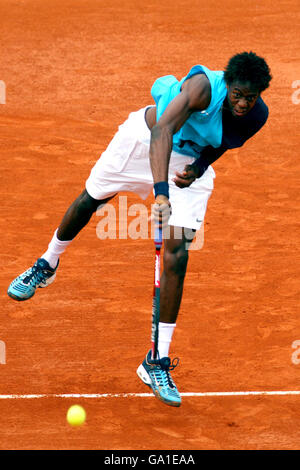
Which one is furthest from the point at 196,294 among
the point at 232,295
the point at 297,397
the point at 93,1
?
the point at 93,1

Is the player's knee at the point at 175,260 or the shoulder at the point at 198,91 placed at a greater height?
the shoulder at the point at 198,91

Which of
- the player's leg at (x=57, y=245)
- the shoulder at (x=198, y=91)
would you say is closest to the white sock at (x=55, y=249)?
the player's leg at (x=57, y=245)

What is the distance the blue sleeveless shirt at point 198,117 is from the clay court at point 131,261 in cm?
205

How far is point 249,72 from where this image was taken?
6.52 m

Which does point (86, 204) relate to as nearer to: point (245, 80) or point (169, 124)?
point (169, 124)

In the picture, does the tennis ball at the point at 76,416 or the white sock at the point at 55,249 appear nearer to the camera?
the tennis ball at the point at 76,416

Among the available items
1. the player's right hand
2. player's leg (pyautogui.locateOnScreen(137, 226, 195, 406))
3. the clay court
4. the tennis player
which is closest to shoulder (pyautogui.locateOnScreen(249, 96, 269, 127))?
the tennis player

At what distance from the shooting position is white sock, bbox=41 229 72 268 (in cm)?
796

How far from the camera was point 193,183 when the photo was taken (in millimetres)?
7133

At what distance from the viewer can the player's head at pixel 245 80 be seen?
6.52 metres

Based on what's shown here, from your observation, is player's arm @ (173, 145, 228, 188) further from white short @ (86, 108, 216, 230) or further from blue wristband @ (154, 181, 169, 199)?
blue wristband @ (154, 181, 169, 199)

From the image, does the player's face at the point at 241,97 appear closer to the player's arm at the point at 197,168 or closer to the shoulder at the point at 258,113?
the shoulder at the point at 258,113

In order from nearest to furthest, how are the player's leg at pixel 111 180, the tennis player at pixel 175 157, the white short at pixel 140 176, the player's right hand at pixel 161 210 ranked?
1. the player's right hand at pixel 161 210
2. the tennis player at pixel 175 157
3. the white short at pixel 140 176
4. the player's leg at pixel 111 180

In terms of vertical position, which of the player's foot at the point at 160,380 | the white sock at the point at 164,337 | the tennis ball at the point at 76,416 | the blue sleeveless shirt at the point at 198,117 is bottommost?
the tennis ball at the point at 76,416
